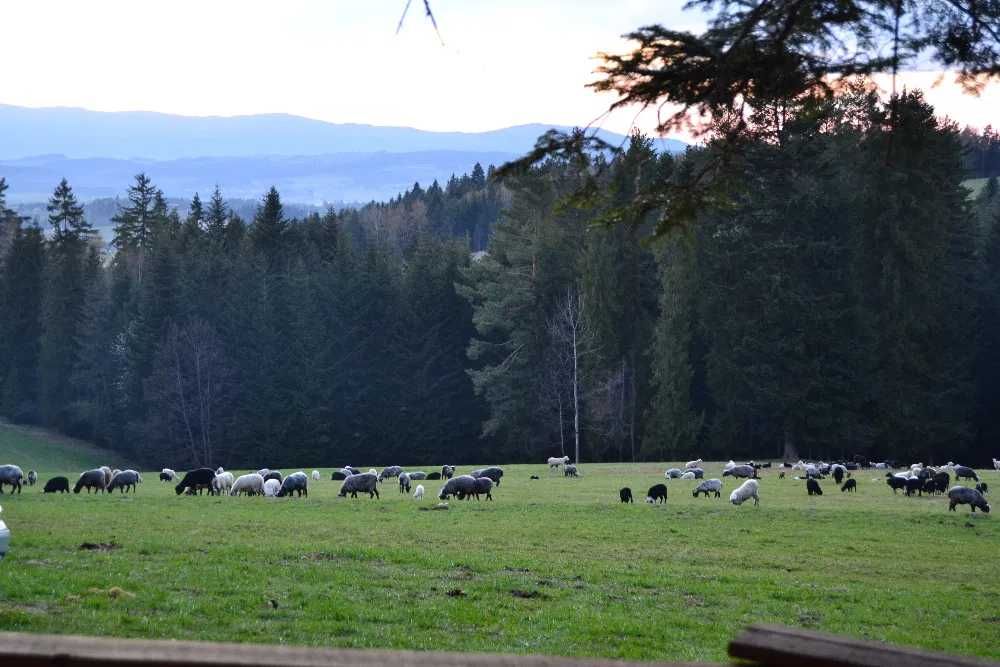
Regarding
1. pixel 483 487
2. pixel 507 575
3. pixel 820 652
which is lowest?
pixel 483 487

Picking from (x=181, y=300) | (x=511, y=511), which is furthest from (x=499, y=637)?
(x=181, y=300)

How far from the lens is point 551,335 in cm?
7525

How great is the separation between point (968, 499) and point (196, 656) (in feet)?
100

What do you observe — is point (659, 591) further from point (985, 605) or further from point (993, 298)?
point (993, 298)

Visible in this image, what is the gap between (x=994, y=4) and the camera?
359 inches

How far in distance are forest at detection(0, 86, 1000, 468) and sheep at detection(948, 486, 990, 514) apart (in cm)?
2393

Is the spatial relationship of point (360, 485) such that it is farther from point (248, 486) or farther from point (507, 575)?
point (507, 575)

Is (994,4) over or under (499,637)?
over

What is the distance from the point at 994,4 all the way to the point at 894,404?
5922 cm

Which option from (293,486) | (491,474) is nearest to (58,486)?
(293,486)

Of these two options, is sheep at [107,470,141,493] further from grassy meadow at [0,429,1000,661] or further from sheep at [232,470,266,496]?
grassy meadow at [0,429,1000,661]

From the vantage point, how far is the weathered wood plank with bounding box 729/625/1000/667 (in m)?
2.86

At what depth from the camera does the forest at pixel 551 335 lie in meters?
65.3

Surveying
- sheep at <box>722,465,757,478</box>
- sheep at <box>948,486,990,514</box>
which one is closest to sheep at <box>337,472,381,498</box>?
sheep at <box>722,465,757,478</box>
